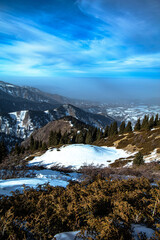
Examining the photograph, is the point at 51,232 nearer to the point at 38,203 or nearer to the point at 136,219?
the point at 38,203

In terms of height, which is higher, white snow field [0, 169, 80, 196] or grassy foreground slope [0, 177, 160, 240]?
grassy foreground slope [0, 177, 160, 240]

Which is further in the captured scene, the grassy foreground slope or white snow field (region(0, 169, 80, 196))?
white snow field (region(0, 169, 80, 196))

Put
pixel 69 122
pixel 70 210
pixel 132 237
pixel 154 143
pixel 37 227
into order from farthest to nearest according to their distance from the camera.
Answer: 1. pixel 69 122
2. pixel 154 143
3. pixel 70 210
4. pixel 37 227
5. pixel 132 237

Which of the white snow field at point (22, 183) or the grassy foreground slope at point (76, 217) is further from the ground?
the grassy foreground slope at point (76, 217)

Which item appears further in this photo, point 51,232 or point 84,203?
point 84,203

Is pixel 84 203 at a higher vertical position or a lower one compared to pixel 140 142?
higher

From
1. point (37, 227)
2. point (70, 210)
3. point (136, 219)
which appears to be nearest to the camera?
point (37, 227)

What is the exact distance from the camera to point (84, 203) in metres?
3.43

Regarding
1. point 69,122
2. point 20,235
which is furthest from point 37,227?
point 69,122

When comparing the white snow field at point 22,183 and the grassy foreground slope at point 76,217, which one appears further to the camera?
the white snow field at point 22,183

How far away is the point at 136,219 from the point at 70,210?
59.3 inches

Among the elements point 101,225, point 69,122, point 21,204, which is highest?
point 101,225

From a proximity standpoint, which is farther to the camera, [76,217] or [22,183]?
[22,183]

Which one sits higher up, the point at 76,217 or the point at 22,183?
the point at 76,217
